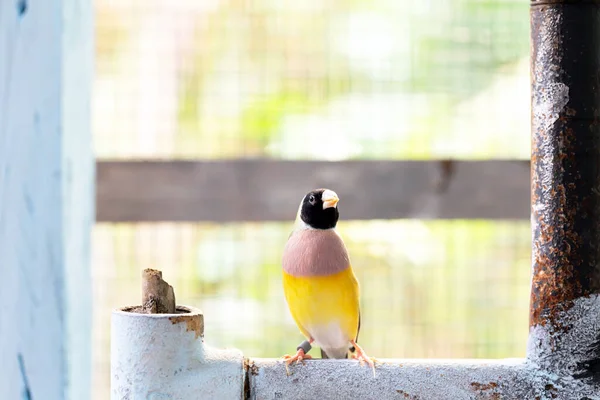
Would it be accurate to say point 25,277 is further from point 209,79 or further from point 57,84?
point 209,79

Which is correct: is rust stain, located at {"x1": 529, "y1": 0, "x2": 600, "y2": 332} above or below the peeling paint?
above

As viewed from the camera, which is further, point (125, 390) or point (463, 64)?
point (463, 64)

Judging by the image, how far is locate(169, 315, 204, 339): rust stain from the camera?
2.12ft

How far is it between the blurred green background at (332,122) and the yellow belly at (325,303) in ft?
1.05

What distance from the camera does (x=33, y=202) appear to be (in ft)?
2.41

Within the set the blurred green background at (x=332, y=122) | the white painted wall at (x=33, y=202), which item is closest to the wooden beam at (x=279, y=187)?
the blurred green background at (x=332, y=122)

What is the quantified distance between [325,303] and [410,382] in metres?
0.32

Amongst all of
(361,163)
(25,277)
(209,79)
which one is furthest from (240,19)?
(25,277)

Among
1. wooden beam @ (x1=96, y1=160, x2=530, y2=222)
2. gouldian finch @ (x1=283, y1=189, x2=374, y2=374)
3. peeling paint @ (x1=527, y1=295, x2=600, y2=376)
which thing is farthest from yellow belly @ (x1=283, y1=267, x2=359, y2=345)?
peeling paint @ (x1=527, y1=295, x2=600, y2=376)

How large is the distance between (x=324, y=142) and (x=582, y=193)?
0.72 m

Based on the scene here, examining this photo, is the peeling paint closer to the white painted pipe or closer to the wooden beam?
the white painted pipe

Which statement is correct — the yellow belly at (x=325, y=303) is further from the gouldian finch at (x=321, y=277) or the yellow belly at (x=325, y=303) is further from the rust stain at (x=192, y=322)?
the rust stain at (x=192, y=322)

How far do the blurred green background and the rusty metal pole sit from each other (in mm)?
652

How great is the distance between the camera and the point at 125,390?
2.15 ft
